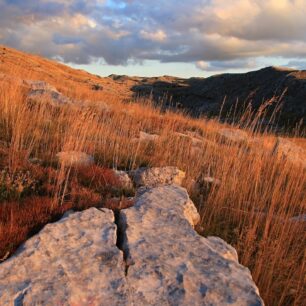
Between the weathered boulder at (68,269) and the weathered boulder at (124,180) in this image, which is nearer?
the weathered boulder at (68,269)

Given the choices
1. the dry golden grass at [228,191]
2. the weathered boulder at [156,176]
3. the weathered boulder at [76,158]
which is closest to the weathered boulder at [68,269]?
the dry golden grass at [228,191]

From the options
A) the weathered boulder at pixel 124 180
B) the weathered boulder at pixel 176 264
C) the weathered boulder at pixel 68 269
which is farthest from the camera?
the weathered boulder at pixel 124 180

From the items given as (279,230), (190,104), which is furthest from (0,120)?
(190,104)

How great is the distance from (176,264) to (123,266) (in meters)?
0.39

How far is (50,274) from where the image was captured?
9.12ft

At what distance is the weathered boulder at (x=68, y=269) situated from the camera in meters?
2.57

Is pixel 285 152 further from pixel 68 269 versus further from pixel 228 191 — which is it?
pixel 68 269

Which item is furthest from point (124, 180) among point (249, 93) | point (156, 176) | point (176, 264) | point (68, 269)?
point (249, 93)

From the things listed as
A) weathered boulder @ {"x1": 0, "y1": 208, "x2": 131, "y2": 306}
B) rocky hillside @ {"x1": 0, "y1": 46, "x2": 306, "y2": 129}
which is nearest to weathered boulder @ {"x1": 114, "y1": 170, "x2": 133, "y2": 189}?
weathered boulder @ {"x1": 0, "y1": 208, "x2": 131, "y2": 306}

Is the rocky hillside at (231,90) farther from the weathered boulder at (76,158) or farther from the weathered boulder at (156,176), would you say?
the weathered boulder at (156,176)

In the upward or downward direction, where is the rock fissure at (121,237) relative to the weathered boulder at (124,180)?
upward

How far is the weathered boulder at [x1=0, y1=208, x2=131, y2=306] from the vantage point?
8.45 ft

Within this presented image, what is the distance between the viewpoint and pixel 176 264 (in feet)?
10.1

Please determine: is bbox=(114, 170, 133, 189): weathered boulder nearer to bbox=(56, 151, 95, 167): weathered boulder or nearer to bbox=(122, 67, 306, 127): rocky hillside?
bbox=(56, 151, 95, 167): weathered boulder
